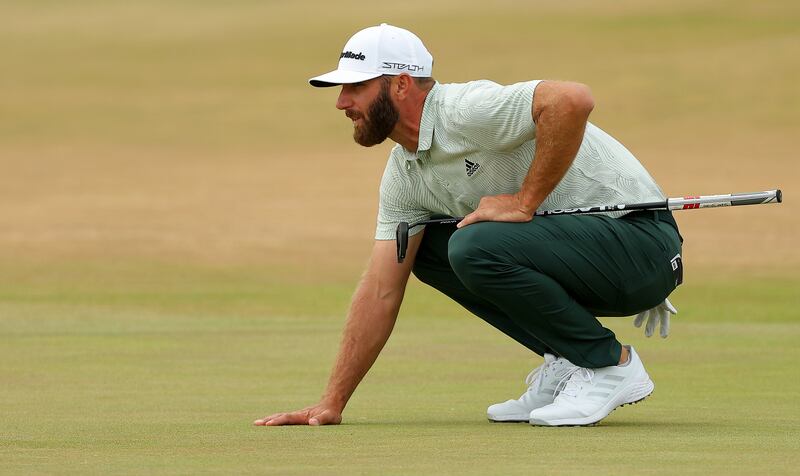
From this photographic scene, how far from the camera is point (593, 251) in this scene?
5250 mm

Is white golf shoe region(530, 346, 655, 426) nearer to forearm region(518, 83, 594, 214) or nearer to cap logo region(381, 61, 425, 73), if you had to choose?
forearm region(518, 83, 594, 214)

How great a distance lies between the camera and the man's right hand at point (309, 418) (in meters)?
5.20

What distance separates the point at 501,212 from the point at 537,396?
682mm

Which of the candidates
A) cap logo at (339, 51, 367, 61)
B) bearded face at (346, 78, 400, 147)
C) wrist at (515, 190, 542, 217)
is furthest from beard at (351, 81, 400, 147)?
wrist at (515, 190, 542, 217)

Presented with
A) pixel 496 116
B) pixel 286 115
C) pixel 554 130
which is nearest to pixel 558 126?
pixel 554 130

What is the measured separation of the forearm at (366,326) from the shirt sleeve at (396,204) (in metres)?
0.19

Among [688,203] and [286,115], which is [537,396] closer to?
[688,203]

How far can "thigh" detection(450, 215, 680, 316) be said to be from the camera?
5137 millimetres

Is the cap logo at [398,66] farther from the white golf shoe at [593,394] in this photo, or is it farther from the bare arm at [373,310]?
the white golf shoe at [593,394]

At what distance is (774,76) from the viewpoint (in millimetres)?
36250

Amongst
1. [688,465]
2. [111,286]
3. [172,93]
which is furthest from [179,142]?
[688,465]

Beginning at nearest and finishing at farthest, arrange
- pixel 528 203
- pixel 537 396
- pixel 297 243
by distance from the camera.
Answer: pixel 528 203
pixel 537 396
pixel 297 243

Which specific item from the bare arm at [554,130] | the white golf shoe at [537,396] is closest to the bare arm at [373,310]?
the white golf shoe at [537,396]

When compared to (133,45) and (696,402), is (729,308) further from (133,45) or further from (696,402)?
(133,45)
